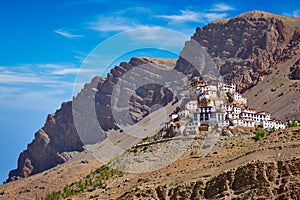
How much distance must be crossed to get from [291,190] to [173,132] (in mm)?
54537

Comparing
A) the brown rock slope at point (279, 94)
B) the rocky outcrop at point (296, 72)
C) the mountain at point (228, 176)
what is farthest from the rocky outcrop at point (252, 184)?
the rocky outcrop at point (296, 72)

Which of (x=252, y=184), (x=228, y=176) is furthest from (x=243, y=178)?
(x=228, y=176)

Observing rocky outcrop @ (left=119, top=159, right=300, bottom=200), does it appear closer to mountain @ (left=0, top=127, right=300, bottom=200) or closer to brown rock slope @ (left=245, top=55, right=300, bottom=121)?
mountain @ (left=0, top=127, right=300, bottom=200)

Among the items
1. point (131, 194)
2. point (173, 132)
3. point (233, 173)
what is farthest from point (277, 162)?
point (173, 132)

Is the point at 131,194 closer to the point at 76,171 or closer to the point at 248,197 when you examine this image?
the point at 248,197

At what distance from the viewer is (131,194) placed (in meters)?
70.2

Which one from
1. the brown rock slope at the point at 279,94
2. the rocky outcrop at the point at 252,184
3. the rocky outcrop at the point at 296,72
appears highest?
the rocky outcrop at the point at 296,72

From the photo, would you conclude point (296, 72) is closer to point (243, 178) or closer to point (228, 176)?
point (228, 176)

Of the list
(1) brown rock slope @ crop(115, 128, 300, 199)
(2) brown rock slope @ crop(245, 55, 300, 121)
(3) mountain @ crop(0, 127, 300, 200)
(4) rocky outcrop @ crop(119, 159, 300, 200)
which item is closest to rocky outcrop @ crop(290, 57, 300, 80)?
(2) brown rock slope @ crop(245, 55, 300, 121)

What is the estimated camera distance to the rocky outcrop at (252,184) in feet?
173

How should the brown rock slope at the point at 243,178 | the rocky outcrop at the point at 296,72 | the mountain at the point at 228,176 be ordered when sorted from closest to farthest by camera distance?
the brown rock slope at the point at 243,178 → the mountain at the point at 228,176 → the rocky outcrop at the point at 296,72

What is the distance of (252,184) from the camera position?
56.2 m

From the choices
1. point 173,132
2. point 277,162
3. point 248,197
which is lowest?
point 248,197

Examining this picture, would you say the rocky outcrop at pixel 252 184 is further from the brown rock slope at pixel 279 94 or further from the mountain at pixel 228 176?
the brown rock slope at pixel 279 94
